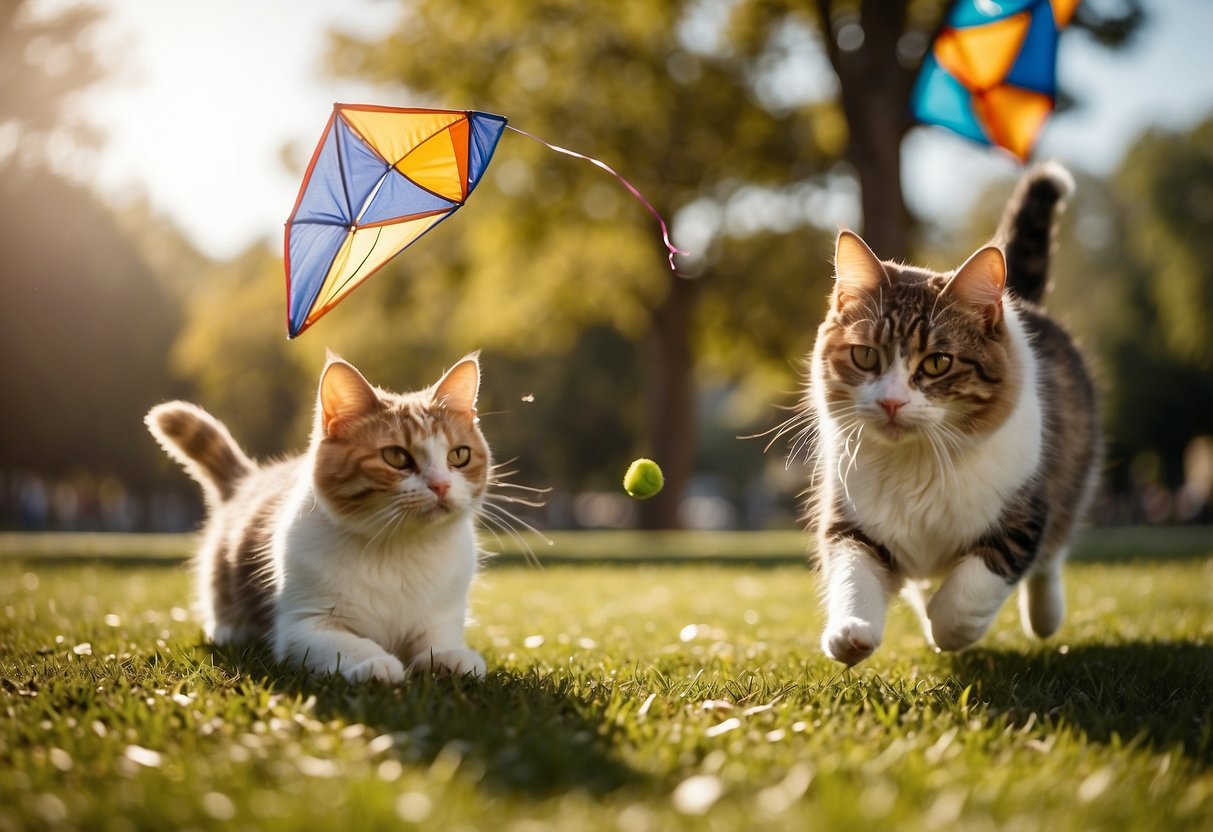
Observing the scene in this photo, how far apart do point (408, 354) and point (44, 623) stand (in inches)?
802

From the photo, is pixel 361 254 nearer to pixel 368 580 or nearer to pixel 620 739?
pixel 368 580

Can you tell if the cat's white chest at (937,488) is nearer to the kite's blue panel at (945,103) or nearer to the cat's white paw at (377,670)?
the cat's white paw at (377,670)

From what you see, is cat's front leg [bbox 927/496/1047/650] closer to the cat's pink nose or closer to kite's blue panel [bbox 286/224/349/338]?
the cat's pink nose

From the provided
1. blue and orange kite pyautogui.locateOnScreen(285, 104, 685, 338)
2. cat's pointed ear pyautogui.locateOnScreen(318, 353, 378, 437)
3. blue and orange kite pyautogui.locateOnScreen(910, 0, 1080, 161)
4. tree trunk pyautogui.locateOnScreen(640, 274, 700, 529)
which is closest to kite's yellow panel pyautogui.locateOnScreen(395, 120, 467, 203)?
blue and orange kite pyautogui.locateOnScreen(285, 104, 685, 338)

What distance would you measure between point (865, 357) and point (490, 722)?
1.94 metres

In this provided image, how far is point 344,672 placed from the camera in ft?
10.9

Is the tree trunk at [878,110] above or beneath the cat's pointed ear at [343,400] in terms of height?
above

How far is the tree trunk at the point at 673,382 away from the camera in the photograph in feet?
65.6

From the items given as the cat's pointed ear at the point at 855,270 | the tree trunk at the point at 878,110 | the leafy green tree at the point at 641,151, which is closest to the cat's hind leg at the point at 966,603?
the cat's pointed ear at the point at 855,270

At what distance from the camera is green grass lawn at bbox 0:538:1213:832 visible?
2.03 m

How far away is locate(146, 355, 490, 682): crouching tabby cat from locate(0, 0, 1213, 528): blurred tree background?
21.3 ft

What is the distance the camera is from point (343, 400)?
3.66m

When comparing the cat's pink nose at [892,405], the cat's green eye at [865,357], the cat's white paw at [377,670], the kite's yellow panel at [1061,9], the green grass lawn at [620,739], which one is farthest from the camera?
the kite's yellow panel at [1061,9]

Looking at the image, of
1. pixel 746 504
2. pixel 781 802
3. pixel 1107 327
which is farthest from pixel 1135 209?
pixel 781 802
